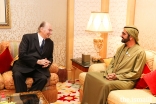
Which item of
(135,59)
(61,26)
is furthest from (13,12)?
(135,59)

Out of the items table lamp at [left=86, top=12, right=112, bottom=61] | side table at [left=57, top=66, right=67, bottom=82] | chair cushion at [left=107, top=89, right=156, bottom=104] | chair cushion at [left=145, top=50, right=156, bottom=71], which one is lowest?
side table at [left=57, top=66, right=67, bottom=82]

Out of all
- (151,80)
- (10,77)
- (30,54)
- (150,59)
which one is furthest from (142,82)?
(10,77)

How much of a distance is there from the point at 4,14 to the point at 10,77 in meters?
1.34

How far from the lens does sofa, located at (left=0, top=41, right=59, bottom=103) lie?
3014 millimetres

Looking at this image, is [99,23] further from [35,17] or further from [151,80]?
[151,80]

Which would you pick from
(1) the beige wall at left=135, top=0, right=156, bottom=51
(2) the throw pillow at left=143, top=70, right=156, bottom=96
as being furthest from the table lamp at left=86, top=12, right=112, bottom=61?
(2) the throw pillow at left=143, top=70, right=156, bottom=96

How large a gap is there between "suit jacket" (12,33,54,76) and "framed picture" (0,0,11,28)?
31.9 inches

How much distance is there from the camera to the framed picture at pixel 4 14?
3.77 metres

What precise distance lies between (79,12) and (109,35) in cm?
76

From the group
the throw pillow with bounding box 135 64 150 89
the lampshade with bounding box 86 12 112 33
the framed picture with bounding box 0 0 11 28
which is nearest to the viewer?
the throw pillow with bounding box 135 64 150 89

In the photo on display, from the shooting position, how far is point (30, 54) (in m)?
3.21

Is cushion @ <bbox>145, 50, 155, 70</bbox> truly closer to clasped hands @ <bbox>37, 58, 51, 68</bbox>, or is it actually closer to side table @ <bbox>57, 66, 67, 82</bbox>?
clasped hands @ <bbox>37, 58, 51, 68</bbox>

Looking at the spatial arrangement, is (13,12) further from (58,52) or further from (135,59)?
(135,59)

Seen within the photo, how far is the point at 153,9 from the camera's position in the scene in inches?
131
